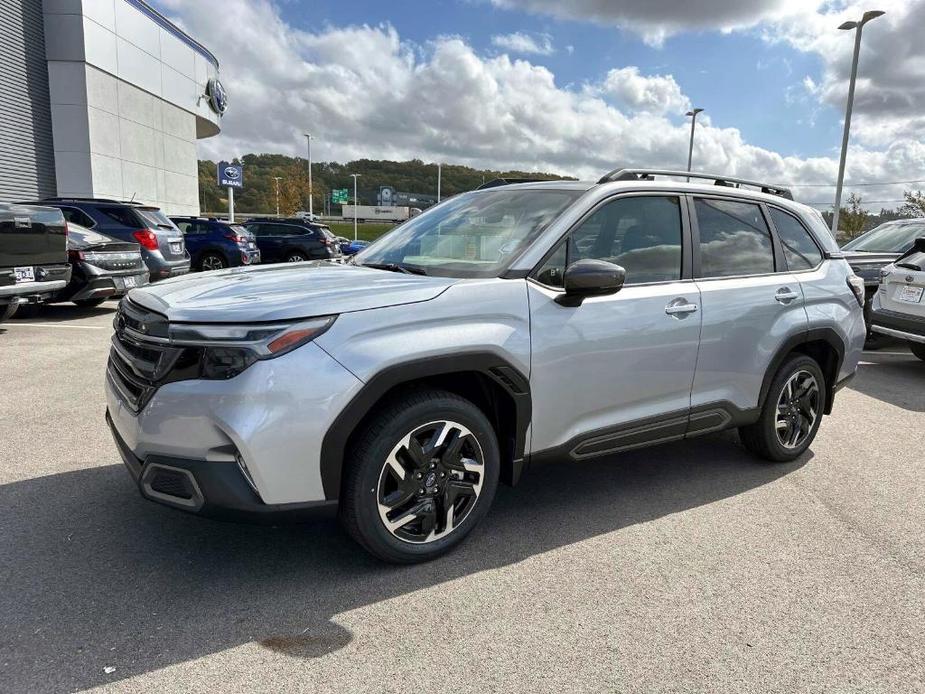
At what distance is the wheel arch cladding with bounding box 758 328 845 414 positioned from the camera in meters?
4.08

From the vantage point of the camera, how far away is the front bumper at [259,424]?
243 cm

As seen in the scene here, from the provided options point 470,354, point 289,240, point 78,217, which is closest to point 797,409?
point 470,354

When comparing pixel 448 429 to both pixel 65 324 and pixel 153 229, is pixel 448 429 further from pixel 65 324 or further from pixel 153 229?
pixel 153 229

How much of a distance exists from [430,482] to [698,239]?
7.08ft

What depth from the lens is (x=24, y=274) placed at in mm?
7680

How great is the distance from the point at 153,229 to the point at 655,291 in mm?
10555

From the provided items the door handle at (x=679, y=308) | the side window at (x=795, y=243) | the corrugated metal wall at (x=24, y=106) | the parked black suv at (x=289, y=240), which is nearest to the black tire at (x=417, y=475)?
the door handle at (x=679, y=308)

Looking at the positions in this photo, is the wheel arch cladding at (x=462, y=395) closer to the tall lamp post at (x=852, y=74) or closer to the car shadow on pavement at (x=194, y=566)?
the car shadow on pavement at (x=194, y=566)

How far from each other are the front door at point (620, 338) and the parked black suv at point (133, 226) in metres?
9.91

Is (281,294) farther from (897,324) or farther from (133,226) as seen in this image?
(133,226)

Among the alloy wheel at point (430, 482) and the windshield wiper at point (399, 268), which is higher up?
the windshield wiper at point (399, 268)

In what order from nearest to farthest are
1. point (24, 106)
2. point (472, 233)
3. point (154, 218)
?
point (472, 233), point (154, 218), point (24, 106)

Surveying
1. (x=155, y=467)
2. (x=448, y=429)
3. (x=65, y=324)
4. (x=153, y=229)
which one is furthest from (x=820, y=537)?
(x=153, y=229)

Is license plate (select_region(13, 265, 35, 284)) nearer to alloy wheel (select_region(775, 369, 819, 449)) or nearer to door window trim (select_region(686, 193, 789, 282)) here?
door window trim (select_region(686, 193, 789, 282))
